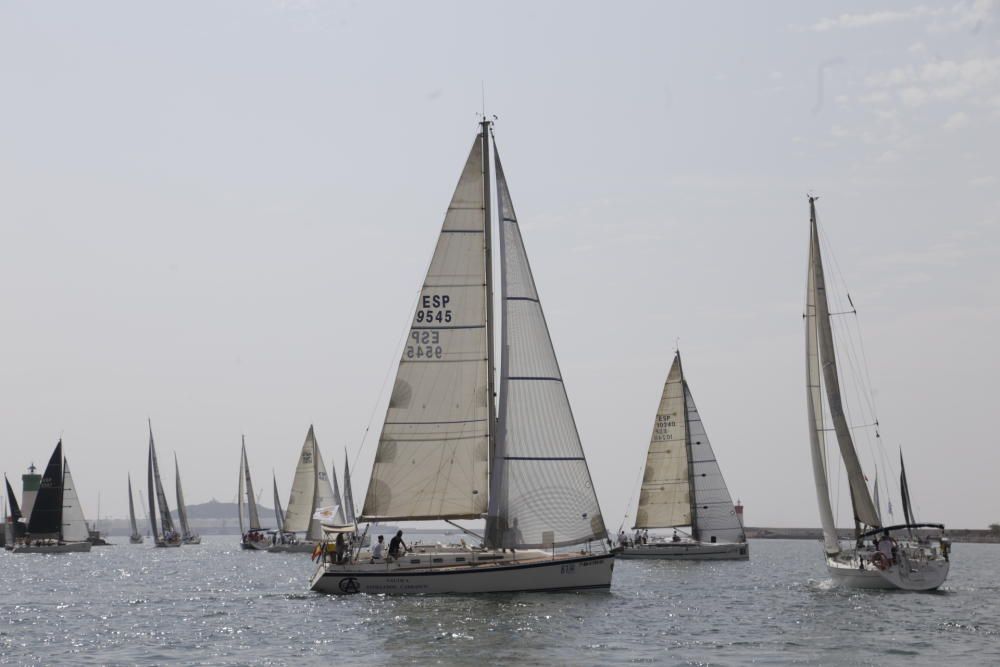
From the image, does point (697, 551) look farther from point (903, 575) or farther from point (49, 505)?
point (49, 505)

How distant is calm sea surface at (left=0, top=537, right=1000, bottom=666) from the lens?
83.7 feet

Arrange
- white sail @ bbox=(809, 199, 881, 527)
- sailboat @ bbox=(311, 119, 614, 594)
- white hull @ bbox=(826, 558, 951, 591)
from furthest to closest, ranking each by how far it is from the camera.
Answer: white sail @ bbox=(809, 199, 881, 527) → white hull @ bbox=(826, 558, 951, 591) → sailboat @ bbox=(311, 119, 614, 594)

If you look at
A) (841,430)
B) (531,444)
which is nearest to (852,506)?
(841,430)

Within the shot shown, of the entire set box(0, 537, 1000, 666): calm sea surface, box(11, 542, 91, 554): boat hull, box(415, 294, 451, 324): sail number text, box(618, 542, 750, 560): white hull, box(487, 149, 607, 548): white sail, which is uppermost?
box(415, 294, 451, 324): sail number text

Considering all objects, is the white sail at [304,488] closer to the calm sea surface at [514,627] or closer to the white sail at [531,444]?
the calm sea surface at [514,627]

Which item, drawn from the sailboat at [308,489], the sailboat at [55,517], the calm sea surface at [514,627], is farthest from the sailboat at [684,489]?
the sailboat at [55,517]

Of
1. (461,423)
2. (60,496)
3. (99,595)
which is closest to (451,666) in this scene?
(461,423)

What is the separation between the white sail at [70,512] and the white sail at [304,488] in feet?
72.1

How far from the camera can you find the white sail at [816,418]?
43.3 m

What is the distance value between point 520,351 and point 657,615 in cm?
875

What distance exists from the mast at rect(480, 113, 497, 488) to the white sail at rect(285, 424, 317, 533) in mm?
54753

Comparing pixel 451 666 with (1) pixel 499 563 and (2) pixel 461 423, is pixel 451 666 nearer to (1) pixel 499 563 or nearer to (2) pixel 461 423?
(1) pixel 499 563

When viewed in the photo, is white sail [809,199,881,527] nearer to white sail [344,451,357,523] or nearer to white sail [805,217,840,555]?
white sail [805,217,840,555]

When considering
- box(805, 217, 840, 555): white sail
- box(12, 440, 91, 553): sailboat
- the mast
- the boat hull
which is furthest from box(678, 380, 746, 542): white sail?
the boat hull
